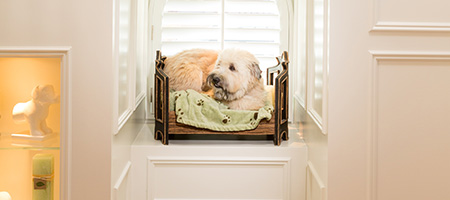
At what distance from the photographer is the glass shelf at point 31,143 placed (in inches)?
68.1

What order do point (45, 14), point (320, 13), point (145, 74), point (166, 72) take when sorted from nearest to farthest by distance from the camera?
1. point (45, 14)
2. point (320, 13)
3. point (166, 72)
4. point (145, 74)

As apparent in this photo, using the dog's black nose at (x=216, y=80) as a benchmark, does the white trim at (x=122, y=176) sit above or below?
below

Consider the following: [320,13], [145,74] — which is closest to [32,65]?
[145,74]

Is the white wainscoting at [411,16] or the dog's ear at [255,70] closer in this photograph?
the white wainscoting at [411,16]

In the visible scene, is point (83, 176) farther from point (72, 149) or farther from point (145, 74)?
point (145, 74)

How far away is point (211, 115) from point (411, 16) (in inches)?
35.9

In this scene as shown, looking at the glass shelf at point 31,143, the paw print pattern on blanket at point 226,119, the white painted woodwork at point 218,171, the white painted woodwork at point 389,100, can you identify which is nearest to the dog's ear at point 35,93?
the glass shelf at point 31,143

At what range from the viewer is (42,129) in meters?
1.77

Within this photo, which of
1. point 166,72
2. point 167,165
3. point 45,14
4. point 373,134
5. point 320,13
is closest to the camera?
point 45,14

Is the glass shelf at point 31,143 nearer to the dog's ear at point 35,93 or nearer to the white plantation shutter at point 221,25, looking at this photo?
the dog's ear at point 35,93

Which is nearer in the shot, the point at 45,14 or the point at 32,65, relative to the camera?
the point at 45,14

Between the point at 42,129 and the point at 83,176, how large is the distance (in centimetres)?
24

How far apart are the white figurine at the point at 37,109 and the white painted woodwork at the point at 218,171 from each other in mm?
476

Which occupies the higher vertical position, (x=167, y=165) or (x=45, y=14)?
(x=45, y=14)
